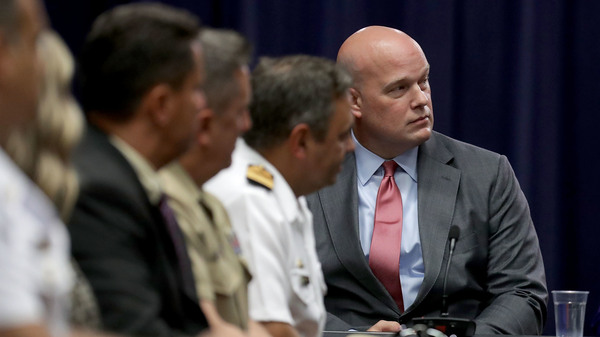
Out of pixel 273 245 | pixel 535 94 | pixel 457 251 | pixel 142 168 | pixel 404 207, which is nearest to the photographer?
pixel 142 168

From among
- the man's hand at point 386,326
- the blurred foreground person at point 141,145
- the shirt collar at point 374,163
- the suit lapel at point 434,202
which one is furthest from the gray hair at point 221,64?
the shirt collar at point 374,163

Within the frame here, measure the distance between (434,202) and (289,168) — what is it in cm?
110

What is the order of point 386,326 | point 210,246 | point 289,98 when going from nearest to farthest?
point 210,246 < point 289,98 < point 386,326

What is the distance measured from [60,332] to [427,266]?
2114 mm

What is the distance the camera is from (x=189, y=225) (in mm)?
1589

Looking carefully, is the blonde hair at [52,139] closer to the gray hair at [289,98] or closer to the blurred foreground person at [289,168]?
the blurred foreground person at [289,168]

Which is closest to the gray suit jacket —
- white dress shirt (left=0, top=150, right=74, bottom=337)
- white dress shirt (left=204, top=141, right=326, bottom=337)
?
white dress shirt (left=204, top=141, right=326, bottom=337)

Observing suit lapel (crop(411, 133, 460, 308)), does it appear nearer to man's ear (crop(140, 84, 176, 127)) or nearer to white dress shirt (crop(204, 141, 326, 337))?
white dress shirt (crop(204, 141, 326, 337))

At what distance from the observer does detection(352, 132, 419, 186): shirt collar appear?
317 centimetres

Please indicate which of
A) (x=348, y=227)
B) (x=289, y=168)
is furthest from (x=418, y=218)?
(x=289, y=168)

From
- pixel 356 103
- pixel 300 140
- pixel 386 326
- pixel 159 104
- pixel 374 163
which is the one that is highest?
pixel 159 104

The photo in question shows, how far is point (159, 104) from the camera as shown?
137 centimetres

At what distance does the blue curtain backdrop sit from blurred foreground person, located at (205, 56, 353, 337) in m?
2.21

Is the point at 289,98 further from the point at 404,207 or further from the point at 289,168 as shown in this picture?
the point at 404,207
